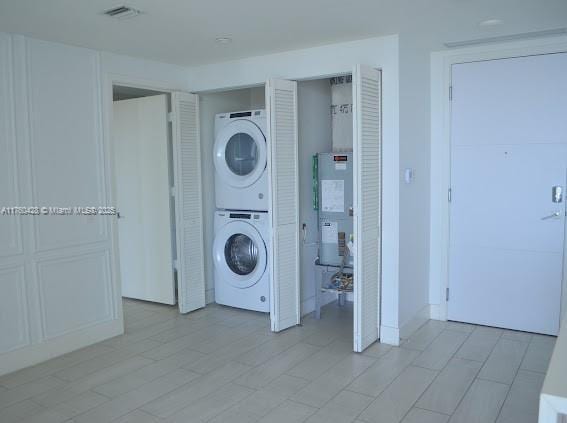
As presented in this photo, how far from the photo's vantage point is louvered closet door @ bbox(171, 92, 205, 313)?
4.38 meters

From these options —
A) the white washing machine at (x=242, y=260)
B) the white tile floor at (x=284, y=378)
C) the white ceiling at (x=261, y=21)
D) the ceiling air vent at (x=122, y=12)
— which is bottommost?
the white tile floor at (x=284, y=378)

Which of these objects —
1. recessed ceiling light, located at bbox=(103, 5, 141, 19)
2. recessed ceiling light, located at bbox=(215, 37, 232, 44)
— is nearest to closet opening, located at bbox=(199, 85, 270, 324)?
recessed ceiling light, located at bbox=(215, 37, 232, 44)

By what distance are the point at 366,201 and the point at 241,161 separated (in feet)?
4.81

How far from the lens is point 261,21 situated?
3.08 m

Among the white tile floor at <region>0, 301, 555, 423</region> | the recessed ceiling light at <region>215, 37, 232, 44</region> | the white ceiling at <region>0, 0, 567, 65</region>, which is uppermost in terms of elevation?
the recessed ceiling light at <region>215, 37, 232, 44</region>

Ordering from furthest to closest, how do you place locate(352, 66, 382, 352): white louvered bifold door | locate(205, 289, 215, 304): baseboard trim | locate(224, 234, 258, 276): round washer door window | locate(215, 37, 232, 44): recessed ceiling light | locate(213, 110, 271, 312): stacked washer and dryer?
locate(205, 289, 215, 304): baseboard trim < locate(224, 234, 258, 276): round washer door window < locate(213, 110, 271, 312): stacked washer and dryer < locate(215, 37, 232, 44): recessed ceiling light < locate(352, 66, 382, 352): white louvered bifold door

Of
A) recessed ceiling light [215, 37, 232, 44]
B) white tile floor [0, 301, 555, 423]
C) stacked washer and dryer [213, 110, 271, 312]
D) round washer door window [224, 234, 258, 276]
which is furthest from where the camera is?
round washer door window [224, 234, 258, 276]

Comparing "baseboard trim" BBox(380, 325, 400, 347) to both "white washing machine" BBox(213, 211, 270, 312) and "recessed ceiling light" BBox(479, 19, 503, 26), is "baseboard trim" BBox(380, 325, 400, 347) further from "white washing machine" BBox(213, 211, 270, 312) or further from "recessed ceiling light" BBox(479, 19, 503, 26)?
"recessed ceiling light" BBox(479, 19, 503, 26)

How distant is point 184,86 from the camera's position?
4.51 metres

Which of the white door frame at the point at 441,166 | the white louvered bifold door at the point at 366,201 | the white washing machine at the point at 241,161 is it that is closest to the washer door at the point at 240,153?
the white washing machine at the point at 241,161

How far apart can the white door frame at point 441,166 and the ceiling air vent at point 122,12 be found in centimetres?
246

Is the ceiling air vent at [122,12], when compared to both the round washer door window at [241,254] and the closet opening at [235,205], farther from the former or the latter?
the round washer door window at [241,254]

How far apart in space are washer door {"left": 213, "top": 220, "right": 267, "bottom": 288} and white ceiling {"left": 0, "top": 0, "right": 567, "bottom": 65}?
1.59 metres

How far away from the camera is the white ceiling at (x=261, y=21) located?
9.01 feet
